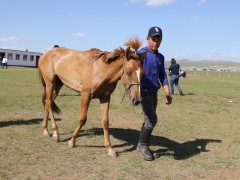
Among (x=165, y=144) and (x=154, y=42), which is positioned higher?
(x=154, y=42)

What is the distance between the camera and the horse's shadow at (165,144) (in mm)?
7646

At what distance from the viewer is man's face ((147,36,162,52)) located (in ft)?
21.9

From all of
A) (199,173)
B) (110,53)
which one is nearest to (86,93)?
(110,53)

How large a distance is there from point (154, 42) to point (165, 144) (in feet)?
9.66

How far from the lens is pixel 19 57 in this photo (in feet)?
200

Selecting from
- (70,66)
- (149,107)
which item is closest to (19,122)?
(70,66)

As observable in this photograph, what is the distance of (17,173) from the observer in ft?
19.1

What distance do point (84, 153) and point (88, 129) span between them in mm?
2410

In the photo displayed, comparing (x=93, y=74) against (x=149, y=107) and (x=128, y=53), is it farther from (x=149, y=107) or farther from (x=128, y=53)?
(x=149, y=107)

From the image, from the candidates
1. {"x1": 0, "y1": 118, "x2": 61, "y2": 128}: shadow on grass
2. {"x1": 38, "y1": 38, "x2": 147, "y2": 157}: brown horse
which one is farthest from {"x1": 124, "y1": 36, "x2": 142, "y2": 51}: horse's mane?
{"x1": 0, "y1": 118, "x2": 61, "y2": 128}: shadow on grass

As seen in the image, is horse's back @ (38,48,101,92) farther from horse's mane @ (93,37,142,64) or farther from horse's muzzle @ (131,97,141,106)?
horse's muzzle @ (131,97,141,106)

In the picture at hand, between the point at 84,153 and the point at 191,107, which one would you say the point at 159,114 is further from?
the point at 84,153

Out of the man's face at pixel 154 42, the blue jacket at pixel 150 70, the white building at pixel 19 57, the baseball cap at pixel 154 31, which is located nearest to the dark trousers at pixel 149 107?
the blue jacket at pixel 150 70

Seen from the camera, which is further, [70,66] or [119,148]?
[70,66]
